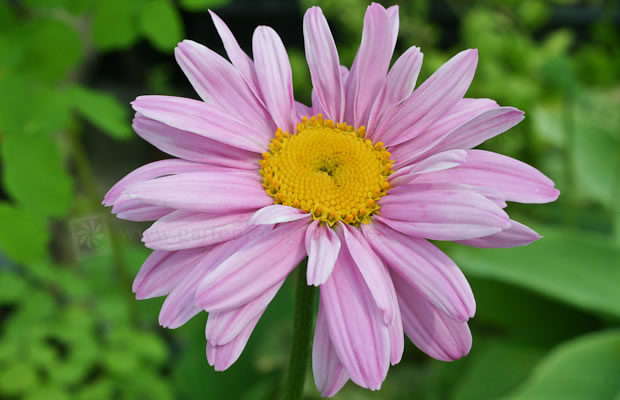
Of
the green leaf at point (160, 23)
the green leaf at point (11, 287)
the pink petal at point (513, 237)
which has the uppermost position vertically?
the green leaf at point (160, 23)

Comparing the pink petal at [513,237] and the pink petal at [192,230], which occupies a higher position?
the pink petal at [192,230]

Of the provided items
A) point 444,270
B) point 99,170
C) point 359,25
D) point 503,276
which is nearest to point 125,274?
point 503,276

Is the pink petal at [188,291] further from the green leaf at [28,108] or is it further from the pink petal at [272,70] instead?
the green leaf at [28,108]

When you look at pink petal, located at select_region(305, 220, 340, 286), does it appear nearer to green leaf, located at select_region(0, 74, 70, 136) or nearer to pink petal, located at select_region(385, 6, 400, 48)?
pink petal, located at select_region(385, 6, 400, 48)

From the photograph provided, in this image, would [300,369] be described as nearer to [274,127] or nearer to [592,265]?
[274,127]

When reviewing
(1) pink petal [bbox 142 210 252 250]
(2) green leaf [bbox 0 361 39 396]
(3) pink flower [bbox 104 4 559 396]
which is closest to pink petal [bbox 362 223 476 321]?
(3) pink flower [bbox 104 4 559 396]

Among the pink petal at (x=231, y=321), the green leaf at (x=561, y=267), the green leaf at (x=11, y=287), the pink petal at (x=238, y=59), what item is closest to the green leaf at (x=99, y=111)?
the green leaf at (x=11, y=287)

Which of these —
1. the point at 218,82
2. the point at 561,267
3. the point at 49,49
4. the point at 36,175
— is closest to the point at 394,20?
the point at 218,82

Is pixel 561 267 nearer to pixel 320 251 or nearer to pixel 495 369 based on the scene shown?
pixel 495 369

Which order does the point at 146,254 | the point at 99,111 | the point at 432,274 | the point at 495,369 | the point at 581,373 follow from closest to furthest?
the point at 432,274 → the point at 99,111 → the point at 581,373 → the point at 495,369 → the point at 146,254
